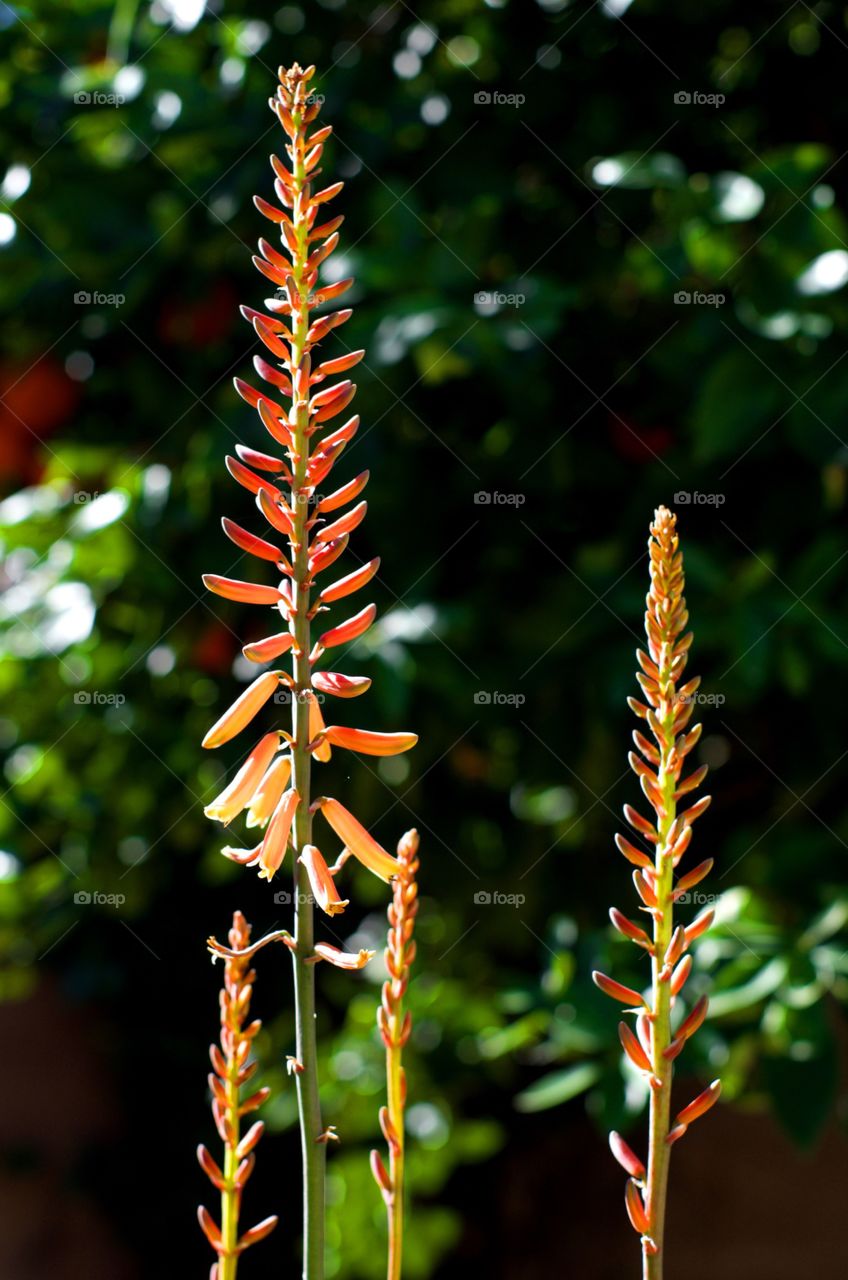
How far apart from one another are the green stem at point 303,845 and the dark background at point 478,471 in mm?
1072

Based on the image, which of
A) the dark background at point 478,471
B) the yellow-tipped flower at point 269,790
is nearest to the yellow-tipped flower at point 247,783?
the yellow-tipped flower at point 269,790

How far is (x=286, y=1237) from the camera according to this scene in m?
2.56

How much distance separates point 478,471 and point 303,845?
143 cm

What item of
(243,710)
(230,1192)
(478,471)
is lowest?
(230,1192)

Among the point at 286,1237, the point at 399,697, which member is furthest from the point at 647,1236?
the point at 286,1237

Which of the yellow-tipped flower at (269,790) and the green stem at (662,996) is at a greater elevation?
the yellow-tipped flower at (269,790)

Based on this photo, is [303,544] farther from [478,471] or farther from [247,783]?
[478,471]

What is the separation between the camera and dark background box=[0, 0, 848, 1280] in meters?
1.45

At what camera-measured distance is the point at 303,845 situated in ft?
0.83

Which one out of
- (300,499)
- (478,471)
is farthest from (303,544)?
(478,471)

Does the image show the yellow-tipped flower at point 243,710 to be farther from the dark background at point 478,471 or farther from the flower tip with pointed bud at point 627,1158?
the dark background at point 478,471

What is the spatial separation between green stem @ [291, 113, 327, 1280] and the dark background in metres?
1.07

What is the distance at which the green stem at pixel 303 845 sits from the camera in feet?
0.80

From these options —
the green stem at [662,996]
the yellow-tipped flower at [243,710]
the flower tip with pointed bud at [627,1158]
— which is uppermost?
the yellow-tipped flower at [243,710]
